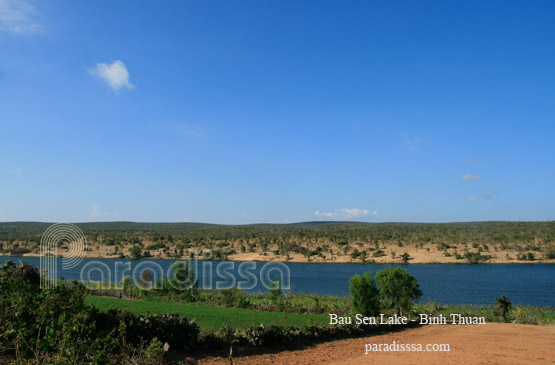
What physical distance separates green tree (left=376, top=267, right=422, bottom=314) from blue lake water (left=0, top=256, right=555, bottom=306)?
13.1m

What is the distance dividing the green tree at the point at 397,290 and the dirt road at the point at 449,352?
160 inches

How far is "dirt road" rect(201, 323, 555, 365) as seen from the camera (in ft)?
41.8

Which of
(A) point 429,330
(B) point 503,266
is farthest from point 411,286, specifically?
(B) point 503,266

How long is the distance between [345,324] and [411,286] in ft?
27.8

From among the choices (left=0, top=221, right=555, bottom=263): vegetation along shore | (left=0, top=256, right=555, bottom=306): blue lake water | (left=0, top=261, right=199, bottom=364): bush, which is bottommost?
(left=0, top=256, right=555, bottom=306): blue lake water

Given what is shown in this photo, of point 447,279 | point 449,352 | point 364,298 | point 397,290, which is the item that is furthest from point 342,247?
point 449,352

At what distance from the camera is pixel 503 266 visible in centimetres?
5881

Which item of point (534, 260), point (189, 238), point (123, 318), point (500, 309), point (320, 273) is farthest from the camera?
point (189, 238)

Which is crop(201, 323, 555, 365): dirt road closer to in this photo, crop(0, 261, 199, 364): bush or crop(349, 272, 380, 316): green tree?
crop(0, 261, 199, 364): bush

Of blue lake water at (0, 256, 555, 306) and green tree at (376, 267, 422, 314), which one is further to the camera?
blue lake water at (0, 256, 555, 306)

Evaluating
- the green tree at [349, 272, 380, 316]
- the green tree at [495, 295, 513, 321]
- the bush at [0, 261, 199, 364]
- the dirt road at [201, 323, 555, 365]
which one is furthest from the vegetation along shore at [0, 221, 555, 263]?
the bush at [0, 261, 199, 364]

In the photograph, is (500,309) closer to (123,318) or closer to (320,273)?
(123,318)

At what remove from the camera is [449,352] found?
14.3m

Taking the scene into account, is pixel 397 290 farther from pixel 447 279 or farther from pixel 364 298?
pixel 447 279
